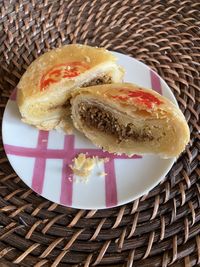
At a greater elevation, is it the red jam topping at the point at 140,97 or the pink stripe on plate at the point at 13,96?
the red jam topping at the point at 140,97

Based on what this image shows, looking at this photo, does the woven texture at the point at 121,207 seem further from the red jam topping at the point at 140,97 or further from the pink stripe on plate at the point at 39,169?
the red jam topping at the point at 140,97

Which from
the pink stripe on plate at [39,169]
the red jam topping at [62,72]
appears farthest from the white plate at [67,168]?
the red jam topping at [62,72]

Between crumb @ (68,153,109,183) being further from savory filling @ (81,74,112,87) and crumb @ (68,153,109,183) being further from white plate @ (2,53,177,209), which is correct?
savory filling @ (81,74,112,87)

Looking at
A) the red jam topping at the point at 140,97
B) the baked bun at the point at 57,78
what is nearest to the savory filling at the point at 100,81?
the baked bun at the point at 57,78

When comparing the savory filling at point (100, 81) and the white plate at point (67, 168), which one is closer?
the white plate at point (67, 168)

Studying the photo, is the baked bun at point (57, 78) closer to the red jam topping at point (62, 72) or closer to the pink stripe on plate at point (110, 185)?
the red jam topping at point (62, 72)

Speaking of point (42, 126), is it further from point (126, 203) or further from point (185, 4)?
point (185, 4)
